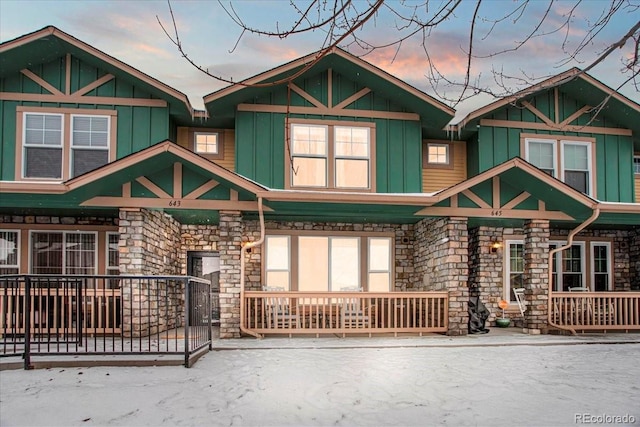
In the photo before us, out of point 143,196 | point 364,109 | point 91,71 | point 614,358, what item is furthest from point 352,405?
point 91,71

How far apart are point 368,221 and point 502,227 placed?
3440 mm

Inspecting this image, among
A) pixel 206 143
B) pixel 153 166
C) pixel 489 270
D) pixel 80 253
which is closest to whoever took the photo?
pixel 153 166

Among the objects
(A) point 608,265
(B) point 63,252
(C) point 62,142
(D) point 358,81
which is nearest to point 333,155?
(D) point 358,81

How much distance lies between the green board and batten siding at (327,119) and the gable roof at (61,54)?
165cm

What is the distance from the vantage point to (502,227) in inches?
528

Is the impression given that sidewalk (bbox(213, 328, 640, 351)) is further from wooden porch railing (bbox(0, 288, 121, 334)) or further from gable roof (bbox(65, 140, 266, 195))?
gable roof (bbox(65, 140, 266, 195))

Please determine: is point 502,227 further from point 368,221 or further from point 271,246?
point 271,246

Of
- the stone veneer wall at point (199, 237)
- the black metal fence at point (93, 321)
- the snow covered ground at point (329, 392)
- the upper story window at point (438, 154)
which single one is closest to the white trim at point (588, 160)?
the upper story window at point (438, 154)

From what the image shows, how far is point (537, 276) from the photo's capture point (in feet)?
38.5

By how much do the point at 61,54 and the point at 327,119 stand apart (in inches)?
242

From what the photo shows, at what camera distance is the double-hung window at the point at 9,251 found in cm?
1205

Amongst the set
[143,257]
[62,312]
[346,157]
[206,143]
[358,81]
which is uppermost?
[358,81]

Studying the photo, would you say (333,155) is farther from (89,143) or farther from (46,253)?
(46,253)

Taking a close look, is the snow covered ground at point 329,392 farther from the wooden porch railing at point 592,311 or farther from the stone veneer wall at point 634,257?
the stone veneer wall at point 634,257
